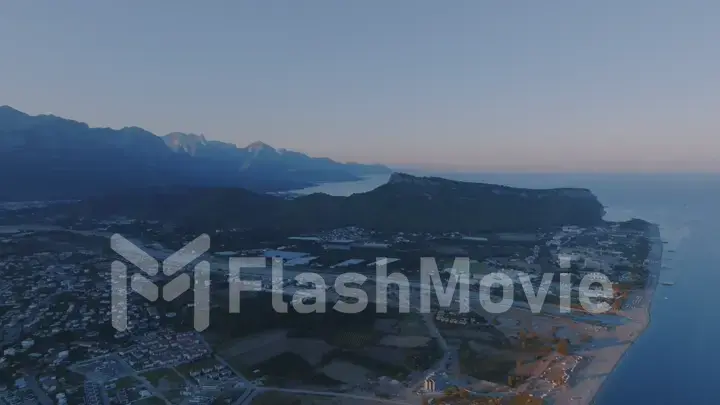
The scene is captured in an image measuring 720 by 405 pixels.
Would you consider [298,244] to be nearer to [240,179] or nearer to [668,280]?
[668,280]

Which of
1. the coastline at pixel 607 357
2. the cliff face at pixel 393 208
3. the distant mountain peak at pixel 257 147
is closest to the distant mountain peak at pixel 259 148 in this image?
the distant mountain peak at pixel 257 147

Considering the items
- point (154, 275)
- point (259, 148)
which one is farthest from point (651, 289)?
point (259, 148)

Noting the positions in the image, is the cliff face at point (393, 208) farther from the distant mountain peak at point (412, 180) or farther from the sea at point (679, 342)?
the sea at point (679, 342)

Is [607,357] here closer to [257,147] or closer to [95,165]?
[95,165]

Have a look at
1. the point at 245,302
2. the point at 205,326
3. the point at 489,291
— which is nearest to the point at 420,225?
the point at 489,291

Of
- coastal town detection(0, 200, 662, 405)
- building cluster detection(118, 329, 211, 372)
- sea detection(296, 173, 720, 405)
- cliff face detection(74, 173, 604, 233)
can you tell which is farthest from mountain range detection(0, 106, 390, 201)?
sea detection(296, 173, 720, 405)

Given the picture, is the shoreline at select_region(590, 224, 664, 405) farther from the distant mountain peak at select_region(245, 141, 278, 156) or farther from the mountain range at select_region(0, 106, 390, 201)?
the distant mountain peak at select_region(245, 141, 278, 156)
